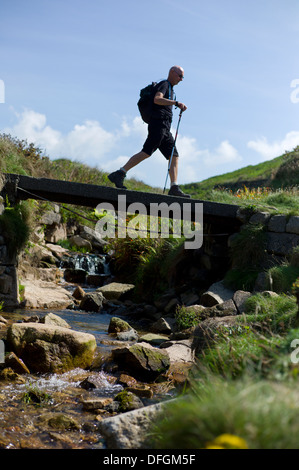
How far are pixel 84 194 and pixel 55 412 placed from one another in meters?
5.48

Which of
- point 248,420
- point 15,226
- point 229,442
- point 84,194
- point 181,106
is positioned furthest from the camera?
point 84,194

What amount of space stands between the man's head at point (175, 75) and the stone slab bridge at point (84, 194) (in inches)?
82.8

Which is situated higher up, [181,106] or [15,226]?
[181,106]

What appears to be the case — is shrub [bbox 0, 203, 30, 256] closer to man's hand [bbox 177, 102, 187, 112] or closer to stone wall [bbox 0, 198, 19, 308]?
stone wall [bbox 0, 198, 19, 308]

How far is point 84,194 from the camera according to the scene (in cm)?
930

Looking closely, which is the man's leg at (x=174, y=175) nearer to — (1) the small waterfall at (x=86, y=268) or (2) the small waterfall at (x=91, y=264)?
(1) the small waterfall at (x=86, y=268)

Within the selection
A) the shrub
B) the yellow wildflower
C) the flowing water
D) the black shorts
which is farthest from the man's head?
the yellow wildflower

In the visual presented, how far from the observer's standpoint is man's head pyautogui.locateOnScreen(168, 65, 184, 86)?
820 cm

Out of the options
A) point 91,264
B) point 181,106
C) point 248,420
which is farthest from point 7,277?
point 248,420

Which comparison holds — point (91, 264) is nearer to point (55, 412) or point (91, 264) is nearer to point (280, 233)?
point (280, 233)

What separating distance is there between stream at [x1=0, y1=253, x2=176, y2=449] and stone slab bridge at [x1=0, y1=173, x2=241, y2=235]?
3707 mm

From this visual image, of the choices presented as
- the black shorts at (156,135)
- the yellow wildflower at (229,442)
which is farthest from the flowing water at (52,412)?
the black shorts at (156,135)

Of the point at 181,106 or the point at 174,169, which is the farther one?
the point at 174,169

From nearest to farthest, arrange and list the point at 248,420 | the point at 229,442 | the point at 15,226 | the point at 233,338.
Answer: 1. the point at 229,442
2. the point at 248,420
3. the point at 233,338
4. the point at 15,226
